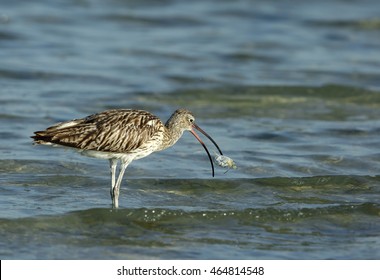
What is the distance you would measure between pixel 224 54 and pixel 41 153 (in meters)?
9.64

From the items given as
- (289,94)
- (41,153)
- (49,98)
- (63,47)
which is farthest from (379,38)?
(41,153)

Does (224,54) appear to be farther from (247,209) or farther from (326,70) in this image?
(247,209)

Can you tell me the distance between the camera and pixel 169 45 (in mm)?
24047

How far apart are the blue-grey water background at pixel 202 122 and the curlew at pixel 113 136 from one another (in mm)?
682

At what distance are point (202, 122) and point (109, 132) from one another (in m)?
5.61

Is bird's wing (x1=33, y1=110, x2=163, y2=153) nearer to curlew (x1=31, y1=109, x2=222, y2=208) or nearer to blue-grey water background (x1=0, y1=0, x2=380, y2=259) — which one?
curlew (x1=31, y1=109, x2=222, y2=208)

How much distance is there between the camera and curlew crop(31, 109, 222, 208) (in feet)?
37.3

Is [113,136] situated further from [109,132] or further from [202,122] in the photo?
[202,122]

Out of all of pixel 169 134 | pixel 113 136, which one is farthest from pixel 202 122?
pixel 113 136

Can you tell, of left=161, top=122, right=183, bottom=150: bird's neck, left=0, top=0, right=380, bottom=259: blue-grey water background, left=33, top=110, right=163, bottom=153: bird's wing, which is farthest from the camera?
left=161, top=122, right=183, bottom=150: bird's neck

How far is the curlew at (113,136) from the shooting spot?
37.3ft

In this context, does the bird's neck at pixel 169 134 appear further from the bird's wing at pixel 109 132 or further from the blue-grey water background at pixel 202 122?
the blue-grey water background at pixel 202 122

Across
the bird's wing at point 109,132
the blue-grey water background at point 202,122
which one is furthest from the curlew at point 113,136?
the blue-grey water background at point 202,122

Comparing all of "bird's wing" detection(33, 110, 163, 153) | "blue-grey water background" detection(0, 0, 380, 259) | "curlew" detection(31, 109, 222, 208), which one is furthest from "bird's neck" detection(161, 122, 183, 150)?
"blue-grey water background" detection(0, 0, 380, 259)
